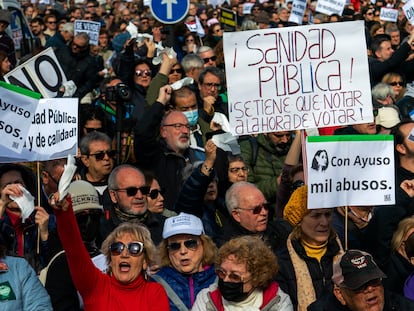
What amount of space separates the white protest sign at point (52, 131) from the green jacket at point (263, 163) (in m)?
2.12

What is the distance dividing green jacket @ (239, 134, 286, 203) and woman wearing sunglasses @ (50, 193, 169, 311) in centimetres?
298

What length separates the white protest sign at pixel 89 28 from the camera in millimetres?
16125

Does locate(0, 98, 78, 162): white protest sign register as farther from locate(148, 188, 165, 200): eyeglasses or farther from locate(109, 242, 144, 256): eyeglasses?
locate(109, 242, 144, 256): eyeglasses

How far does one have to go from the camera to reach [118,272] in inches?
231

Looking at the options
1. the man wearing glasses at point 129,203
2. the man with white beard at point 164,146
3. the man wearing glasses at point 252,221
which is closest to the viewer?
the man wearing glasses at point 252,221

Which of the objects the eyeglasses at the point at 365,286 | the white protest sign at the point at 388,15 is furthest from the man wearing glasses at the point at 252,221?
the white protest sign at the point at 388,15

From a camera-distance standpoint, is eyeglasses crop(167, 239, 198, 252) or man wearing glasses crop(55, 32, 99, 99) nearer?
eyeglasses crop(167, 239, 198, 252)

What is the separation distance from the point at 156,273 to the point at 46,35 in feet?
42.7

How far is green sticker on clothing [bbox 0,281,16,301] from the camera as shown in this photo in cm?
567

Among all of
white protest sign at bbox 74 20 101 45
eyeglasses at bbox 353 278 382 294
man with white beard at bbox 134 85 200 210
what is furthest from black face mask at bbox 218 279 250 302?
white protest sign at bbox 74 20 101 45

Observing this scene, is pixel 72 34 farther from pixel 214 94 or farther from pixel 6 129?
pixel 6 129

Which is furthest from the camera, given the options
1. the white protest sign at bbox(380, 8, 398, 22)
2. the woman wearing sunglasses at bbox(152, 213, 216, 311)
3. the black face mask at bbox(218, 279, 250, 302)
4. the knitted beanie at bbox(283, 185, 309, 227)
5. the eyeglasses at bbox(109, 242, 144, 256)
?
the white protest sign at bbox(380, 8, 398, 22)

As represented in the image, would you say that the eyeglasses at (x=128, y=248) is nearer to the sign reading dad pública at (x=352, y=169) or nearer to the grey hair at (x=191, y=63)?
the sign reading dad pública at (x=352, y=169)

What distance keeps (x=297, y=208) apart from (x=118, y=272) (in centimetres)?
133
